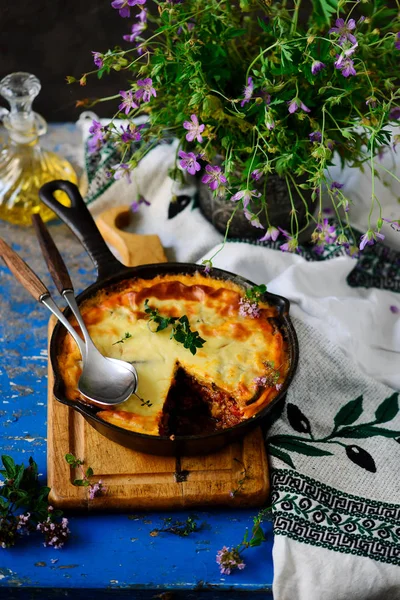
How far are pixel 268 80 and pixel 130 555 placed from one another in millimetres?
1273

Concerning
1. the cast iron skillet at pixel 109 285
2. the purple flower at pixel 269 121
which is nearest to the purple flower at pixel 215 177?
the purple flower at pixel 269 121

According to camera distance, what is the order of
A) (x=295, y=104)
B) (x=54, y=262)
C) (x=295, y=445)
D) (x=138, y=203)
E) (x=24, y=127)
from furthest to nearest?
(x=24, y=127) → (x=138, y=203) → (x=54, y=262) → (x=295, y=445) → (x=295, y=104)

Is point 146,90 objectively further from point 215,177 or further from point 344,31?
point 344,31

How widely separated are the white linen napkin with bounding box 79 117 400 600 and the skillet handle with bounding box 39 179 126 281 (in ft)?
1.15

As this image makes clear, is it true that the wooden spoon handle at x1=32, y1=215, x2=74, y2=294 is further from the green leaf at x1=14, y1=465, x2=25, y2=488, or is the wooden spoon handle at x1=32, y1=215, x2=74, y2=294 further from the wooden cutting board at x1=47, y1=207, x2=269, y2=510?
the green leaf at x1=14, y1=465, x2=25, y2=488

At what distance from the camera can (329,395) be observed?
7.83 ft

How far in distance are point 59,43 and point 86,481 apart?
238 centimetres

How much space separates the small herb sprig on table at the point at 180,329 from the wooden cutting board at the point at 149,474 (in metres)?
0.29

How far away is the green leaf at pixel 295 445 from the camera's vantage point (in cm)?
223

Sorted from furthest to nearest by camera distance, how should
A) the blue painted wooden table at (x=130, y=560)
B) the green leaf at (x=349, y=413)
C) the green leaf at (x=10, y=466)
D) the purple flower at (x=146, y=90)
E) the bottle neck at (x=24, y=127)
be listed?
the bottle neck at (x=24, y=127) → the green leaf at (x=349, y=413) → the purple flower at (x=146, y=90) → the green leaf at (x=10, y=466) → the blue painted wooden table at (x=130, y=560)

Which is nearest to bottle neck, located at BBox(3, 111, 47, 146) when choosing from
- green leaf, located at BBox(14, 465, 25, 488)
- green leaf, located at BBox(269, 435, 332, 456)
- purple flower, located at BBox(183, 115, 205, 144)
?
purple flower, located at BBox(183, 115, 205, 144)

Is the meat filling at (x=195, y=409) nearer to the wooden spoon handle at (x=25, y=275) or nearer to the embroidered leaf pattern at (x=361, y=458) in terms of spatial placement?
the embroidered leaf pattern at (x=361, y=458)

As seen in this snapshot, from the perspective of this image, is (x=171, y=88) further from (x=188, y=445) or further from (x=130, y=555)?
(x=130, y=555)

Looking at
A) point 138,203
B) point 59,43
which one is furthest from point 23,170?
point 59,43
